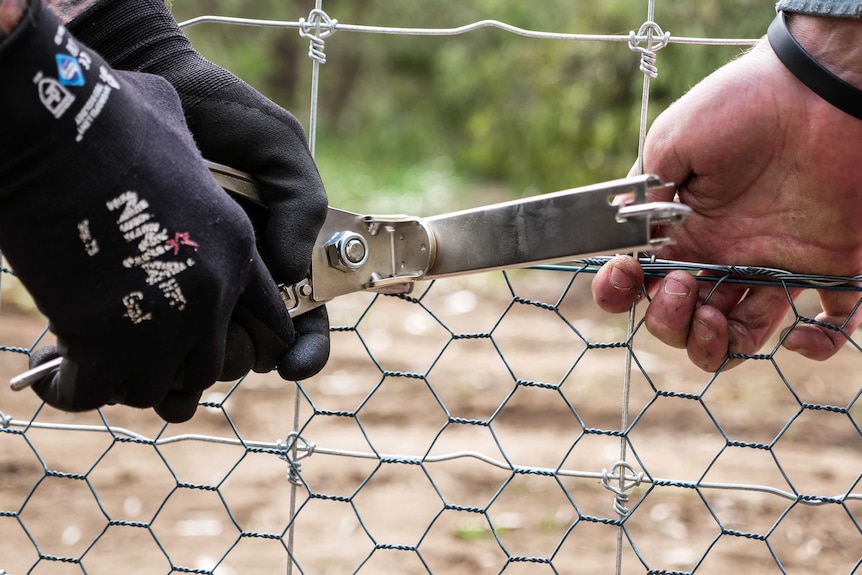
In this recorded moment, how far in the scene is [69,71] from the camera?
996 mm

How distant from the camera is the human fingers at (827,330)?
4.67 feet

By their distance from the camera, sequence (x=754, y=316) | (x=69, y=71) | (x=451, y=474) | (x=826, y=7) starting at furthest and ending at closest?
(x=451, y=474) < (x=754, y=316) < (x=826, y=7) < (x=69, y=71)

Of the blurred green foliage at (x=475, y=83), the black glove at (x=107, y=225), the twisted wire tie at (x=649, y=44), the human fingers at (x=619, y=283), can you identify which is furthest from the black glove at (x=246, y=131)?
the blurred green foliage at (x=475, y=83)

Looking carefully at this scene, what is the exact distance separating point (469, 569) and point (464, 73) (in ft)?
23.3

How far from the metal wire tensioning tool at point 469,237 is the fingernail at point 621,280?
0.17m

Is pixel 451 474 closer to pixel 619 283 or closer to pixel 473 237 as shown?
pixel 619 283

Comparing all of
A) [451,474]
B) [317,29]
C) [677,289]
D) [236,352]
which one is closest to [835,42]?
[677,289]

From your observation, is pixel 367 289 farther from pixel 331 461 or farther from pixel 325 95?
pixel 325 95

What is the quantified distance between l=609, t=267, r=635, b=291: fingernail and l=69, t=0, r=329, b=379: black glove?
431 millimetres

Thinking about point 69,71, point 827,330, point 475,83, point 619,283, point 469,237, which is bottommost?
point 475,83

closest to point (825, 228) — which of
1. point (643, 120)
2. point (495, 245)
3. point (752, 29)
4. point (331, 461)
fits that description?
point (643, 120)

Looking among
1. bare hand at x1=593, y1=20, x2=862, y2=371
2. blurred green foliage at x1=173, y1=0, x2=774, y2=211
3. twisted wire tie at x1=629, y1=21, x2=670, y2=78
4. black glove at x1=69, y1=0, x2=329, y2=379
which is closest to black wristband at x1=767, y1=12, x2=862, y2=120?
bare hand at x1=593, y1=20, x2=862, y2=371

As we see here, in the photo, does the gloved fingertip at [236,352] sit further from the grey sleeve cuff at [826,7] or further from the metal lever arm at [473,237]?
the grey sleeve cuff at [826,7]

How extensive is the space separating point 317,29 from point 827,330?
3.06 feet
